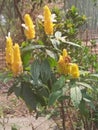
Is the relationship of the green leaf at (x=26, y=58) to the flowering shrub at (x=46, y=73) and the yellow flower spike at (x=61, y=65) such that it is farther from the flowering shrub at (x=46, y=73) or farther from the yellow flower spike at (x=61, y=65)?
the yellow flower spike at (x=61, y=65)

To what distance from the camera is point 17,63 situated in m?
1.76

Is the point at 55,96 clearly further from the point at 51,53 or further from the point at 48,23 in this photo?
the point at 48,23

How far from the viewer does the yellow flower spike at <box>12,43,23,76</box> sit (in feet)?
Result: 5.64

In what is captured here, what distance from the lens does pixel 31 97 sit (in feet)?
6.09

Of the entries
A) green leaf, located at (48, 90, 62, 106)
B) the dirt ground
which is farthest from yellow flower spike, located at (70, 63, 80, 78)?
the dirt ground

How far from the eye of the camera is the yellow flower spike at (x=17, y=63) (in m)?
1.72

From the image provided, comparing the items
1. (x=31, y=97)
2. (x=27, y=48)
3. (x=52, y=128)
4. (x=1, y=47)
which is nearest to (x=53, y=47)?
(x=27, y=48)

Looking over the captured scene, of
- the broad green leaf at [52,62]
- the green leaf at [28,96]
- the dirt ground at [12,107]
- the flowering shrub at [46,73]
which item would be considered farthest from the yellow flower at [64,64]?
the dirt ground at [12,107]

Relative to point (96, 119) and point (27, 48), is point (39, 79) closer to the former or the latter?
point (27, 48)

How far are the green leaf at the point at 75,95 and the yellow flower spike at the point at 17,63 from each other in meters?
0.29

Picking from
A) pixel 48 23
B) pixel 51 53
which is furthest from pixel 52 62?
pixel 48 23

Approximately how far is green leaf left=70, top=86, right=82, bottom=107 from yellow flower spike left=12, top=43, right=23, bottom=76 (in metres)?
0.29

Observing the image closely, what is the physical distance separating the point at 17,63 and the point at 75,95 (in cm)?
33

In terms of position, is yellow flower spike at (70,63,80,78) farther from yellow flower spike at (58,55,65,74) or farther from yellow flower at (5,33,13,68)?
yellow flower at (5,33,13,68)
